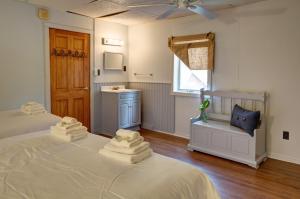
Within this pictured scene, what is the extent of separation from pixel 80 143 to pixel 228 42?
2.88 m

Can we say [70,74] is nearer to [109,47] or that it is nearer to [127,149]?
[109,47]

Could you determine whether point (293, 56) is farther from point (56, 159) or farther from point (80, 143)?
point (56, 159)

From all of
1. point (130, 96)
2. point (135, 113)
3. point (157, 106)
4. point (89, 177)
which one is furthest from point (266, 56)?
point (89, 177)

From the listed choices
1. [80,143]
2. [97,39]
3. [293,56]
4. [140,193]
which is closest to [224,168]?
[293,56]

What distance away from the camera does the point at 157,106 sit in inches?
196

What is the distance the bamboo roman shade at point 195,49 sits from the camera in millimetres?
4004

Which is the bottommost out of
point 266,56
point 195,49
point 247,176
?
point 247,176

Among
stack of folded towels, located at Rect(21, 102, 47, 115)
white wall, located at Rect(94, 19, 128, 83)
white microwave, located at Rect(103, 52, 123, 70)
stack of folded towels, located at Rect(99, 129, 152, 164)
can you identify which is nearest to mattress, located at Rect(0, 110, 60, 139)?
stack of folded towels, located at Rect(21, 102, 47, 115)

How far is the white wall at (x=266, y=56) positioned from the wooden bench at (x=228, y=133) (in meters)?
0.17

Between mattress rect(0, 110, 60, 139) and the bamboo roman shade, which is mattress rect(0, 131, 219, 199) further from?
the bamboo roman shade

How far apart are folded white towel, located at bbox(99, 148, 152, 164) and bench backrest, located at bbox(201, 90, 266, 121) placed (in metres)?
2.41

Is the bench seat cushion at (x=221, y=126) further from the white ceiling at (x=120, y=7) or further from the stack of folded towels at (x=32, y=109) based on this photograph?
the stack of folded towels at (x=32, y=109)

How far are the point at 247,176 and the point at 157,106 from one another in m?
2.43

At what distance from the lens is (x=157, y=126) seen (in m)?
5.02
